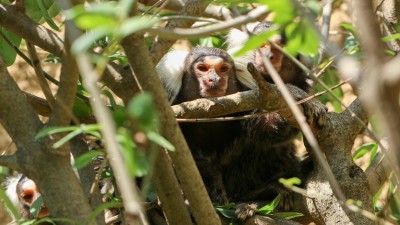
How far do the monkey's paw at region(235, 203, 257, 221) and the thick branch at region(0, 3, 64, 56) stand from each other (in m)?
1.62

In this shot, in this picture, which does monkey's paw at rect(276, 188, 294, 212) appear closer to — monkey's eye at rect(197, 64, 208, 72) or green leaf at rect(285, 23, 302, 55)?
monkey's eye at rect(197, 64, 208, 72)

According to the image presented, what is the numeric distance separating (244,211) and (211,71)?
132 centimetres

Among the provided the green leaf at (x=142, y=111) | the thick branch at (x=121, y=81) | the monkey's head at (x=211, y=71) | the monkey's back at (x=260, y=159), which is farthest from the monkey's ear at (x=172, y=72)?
the green leaf at (x=142, y=111)

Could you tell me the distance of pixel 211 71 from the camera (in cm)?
514

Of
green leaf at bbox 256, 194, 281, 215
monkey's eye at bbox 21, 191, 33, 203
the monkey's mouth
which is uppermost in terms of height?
the monkey's mouth

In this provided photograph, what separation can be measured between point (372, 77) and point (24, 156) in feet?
6.66

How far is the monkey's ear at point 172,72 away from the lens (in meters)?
5.33

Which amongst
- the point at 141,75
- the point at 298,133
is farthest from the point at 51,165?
the point at 298,133

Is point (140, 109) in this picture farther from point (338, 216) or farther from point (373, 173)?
point (373, 173)

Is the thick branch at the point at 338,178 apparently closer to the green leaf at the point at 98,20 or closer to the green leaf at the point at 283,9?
the green leaf at the point at 283,9

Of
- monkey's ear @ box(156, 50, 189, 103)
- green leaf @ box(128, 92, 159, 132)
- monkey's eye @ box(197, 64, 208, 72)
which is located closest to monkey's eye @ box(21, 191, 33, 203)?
monkey's ear @ box(156, 50, 189, 103)

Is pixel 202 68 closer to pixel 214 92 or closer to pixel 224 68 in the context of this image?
pixel 224 68

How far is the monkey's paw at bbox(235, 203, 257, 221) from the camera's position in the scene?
4176 millimetres

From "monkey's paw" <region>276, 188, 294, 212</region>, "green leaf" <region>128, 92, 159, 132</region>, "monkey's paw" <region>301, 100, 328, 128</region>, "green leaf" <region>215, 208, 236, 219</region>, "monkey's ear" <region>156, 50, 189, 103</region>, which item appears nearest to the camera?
"green leaf" <region>128, 92, 159, 132</region>
